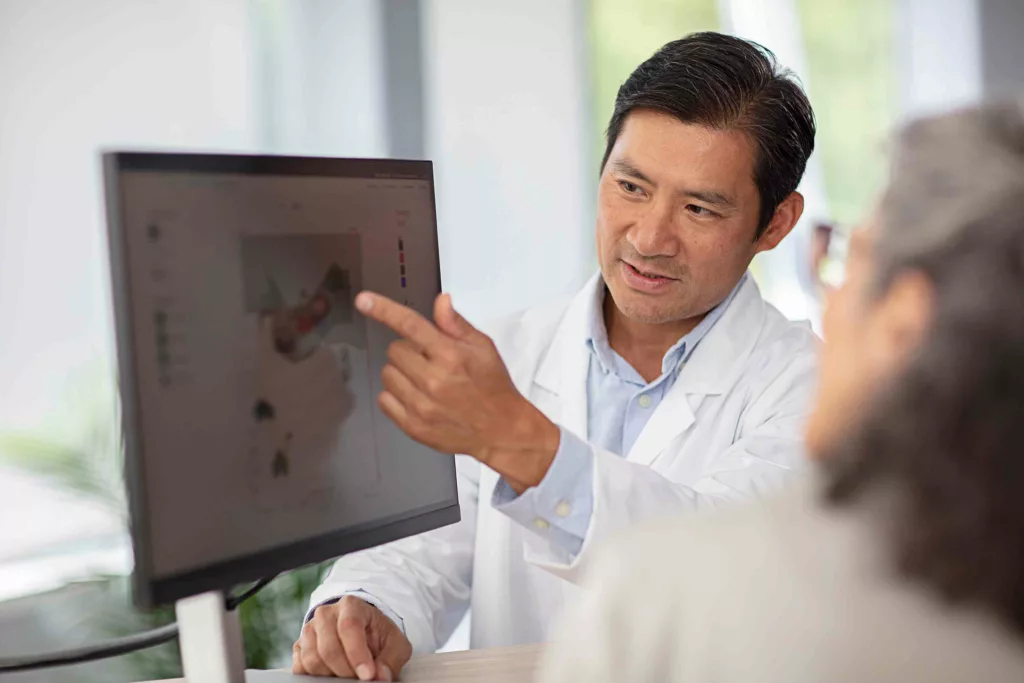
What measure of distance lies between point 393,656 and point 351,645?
0.22 ft

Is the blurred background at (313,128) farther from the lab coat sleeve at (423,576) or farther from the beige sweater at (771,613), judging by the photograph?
the beige sweater at (771,613)

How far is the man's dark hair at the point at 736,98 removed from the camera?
1.87 metres

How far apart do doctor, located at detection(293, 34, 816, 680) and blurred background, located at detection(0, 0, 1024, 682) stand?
0.84 m

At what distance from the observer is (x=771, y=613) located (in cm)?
65

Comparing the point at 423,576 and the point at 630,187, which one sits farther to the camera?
the point at 630,187

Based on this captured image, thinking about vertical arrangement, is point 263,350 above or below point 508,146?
below

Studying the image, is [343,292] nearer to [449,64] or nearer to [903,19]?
[449,64]

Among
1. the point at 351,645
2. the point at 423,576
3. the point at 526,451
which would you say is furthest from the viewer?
the point at 423,576

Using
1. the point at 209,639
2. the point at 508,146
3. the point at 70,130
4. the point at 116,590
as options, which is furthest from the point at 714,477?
the point at 508,146

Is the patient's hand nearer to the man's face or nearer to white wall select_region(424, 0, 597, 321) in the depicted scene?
the man's face

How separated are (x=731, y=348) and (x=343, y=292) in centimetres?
101

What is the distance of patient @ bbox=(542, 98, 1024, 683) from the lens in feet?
2.04

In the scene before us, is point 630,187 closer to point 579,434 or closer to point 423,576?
point 579,434

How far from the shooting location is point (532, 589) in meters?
1.91
